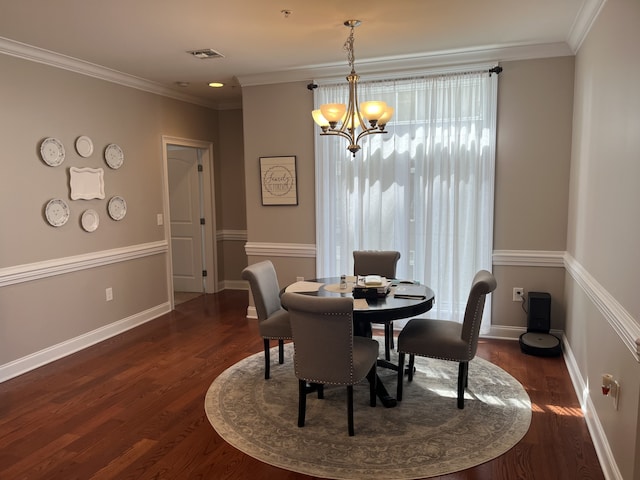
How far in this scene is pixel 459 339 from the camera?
9.89 ft

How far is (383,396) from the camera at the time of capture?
3113 mm

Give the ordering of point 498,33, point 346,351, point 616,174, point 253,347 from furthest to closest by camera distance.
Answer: point 253,347
point 498,33
point 346,351
point 616,174

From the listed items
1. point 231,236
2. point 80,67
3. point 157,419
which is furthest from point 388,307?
point 231,236

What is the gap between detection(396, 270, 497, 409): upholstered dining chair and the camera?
292 centimetres

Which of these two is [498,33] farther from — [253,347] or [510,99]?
[253,347]

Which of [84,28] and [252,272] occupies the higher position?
[84,28]

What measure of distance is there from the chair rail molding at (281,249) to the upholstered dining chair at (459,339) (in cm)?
195

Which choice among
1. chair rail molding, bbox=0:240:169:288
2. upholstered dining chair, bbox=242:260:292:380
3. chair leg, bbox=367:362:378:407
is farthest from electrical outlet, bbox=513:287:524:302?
chair rail molding, bbox=0:240:169:288

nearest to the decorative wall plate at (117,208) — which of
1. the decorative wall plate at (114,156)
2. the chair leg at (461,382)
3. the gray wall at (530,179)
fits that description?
the decorative wall plate at (114,156)

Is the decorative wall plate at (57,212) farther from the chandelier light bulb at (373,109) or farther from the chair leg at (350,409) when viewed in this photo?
the chair leg at (350,409)

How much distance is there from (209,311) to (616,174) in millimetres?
4484

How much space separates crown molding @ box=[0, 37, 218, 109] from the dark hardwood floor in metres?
2.60

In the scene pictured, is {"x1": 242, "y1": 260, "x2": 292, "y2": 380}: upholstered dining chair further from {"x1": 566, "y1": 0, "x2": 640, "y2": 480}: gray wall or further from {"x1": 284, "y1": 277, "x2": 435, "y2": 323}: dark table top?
{"x1": 566, "y1": 0, "x2": 640, "y2": 480}: gray wall

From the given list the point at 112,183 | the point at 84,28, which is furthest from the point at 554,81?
the point at 112,183
